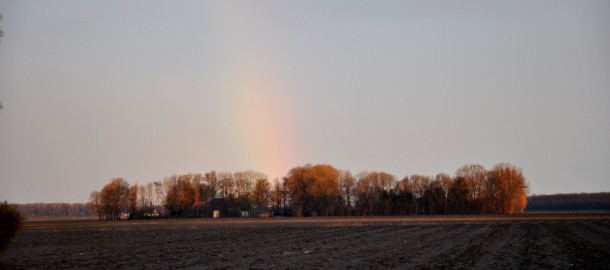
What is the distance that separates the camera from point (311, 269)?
25734 mm

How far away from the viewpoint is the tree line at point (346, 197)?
16825 cm

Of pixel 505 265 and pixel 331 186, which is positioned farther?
pixel 331 186

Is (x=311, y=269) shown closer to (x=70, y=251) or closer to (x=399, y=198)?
(x=70, y=251)

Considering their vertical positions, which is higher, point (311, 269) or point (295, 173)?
point (295, 173)

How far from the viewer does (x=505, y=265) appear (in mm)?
25516

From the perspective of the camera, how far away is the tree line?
168250mm

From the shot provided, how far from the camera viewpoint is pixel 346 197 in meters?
191

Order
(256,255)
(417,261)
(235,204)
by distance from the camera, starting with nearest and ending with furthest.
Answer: (417,261), (256,255), (235,204)

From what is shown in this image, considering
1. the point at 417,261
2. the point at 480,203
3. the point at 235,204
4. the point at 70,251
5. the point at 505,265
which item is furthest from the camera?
the point at 235,204

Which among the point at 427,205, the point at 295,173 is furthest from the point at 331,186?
the point at 427,205

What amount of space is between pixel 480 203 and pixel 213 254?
485 ft

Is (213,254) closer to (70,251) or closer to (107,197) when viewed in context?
(70,251)

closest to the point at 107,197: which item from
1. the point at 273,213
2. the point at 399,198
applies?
the point at 273,213

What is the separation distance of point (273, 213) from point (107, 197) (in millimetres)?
54776
